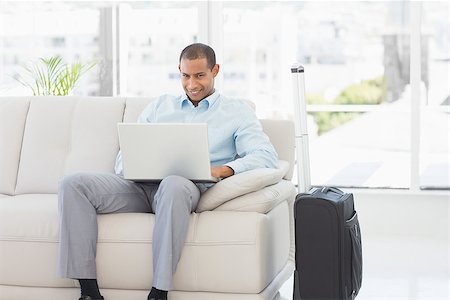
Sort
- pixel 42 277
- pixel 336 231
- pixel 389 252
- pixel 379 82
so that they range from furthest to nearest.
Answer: pixel 379 82 → pixel 389 252 → pixel 42 277 → pixel 336 231

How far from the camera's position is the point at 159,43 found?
613 centimetres

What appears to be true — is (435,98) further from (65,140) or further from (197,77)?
(65,140)

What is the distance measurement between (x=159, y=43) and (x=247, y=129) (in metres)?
2.41

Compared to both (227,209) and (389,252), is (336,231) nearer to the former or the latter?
(227,209)

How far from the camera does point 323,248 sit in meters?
3.45

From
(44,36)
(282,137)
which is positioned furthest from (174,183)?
(44,36)

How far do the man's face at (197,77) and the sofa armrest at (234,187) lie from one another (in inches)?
19.3

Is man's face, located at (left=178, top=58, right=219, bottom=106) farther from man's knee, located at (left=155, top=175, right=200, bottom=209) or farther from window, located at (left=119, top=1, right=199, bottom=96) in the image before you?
window, located at (left=119, top=1, right=199, bottom=96)

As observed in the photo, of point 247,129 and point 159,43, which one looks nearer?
point 247,129

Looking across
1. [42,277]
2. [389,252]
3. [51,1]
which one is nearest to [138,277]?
[42,277]

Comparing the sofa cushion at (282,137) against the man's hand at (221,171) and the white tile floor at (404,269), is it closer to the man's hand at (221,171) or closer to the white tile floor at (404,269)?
the man's hand at (221,171)

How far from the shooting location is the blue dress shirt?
12.4 feet

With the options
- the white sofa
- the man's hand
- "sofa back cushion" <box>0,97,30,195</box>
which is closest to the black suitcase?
the white sofa

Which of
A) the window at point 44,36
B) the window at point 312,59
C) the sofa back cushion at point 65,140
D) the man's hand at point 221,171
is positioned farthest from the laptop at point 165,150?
the window at point 44,36
